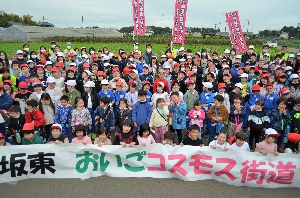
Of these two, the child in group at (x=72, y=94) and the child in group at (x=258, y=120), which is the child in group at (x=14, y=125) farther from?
the child in group at (x=258, y=120)

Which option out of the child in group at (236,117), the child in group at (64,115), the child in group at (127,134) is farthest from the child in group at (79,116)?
the child in group at (236,117)

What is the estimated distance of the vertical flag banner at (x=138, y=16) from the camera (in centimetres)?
1355

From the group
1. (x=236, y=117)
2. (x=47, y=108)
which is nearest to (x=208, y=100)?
(x=236, y=117)

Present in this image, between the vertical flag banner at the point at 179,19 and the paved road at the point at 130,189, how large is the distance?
883 centimetres

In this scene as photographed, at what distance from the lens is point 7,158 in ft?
14.7

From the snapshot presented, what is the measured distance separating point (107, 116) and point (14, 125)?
2.10 meters

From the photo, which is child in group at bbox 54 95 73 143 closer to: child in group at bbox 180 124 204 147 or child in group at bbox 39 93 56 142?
child in group at bbox 39 93 56 142

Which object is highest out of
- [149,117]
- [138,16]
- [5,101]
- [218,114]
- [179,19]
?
[138,16]

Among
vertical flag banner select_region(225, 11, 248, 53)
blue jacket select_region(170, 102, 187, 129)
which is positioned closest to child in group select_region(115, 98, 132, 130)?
blue jacket select_region(170, 102, 187, 129)

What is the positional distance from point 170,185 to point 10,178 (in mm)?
2957

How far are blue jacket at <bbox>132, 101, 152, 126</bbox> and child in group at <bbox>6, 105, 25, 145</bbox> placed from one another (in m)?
2.62

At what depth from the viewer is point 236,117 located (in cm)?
616

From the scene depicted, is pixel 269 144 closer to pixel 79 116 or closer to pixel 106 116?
pixel 106 116

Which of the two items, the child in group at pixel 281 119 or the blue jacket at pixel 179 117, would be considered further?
the blue jacket at pixel 179 117
